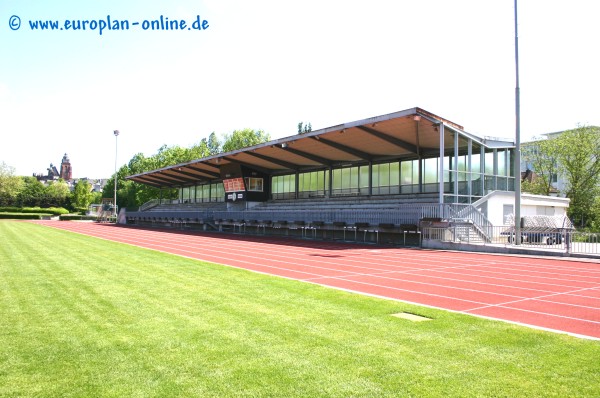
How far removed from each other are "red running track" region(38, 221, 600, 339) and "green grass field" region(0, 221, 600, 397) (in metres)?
1.25

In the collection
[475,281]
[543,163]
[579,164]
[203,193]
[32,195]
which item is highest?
[543,163]

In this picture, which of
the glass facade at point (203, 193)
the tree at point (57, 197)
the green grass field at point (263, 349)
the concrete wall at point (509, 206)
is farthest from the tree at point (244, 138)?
the green grass field at point (263, 349)

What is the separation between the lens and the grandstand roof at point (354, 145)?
27156 mm

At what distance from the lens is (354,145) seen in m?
34.0

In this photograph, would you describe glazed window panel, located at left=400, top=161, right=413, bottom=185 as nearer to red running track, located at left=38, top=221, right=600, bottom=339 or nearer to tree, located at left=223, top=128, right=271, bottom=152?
red running track, located at left=38, top=221, right=600, bottom=339

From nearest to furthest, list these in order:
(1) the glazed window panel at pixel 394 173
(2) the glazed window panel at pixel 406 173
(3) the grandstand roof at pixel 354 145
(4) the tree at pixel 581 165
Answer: (3) the grandstand roof at pixel 354 145 → (2) the glazed window panel at pixel 406 173 → (1) the glazed window panel at pixel 394 173 → (4) the tree at pixel 581 165

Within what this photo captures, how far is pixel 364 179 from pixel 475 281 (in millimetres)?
27791

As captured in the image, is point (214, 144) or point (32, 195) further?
point (32, 195)

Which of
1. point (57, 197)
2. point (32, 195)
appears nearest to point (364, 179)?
point (57, 197)

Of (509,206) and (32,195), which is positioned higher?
(32,195)

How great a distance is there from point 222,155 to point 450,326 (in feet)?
129

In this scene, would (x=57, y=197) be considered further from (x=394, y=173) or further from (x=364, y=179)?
(x=394, y=173)

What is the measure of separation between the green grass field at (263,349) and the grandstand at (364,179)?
1824 cm

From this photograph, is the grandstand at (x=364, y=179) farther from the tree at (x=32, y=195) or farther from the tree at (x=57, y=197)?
the tree at (x=32, y=195)
